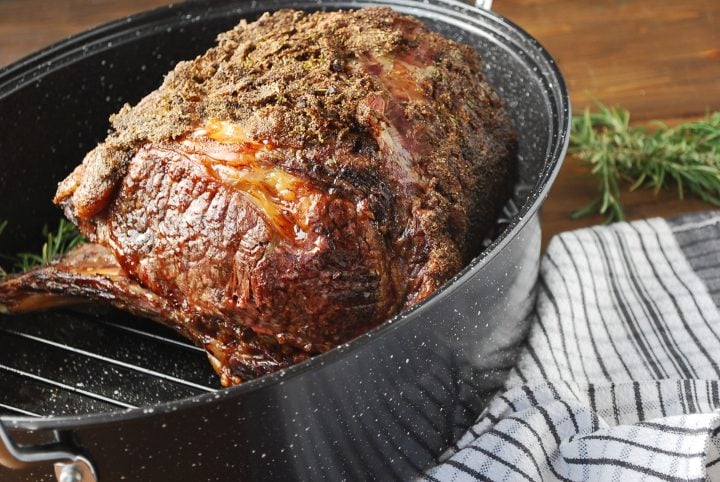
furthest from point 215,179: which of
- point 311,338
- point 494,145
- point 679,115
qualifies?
point 679,115

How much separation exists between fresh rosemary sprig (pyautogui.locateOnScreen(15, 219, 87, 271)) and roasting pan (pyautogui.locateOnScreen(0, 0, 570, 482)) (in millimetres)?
44

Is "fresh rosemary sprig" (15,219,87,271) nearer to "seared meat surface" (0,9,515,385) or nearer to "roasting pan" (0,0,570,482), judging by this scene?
"roasting pan" (0,0,570,482)

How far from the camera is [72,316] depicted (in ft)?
6.82

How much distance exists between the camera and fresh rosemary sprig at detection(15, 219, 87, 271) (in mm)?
2238

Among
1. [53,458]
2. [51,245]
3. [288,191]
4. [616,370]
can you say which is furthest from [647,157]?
[53,458]

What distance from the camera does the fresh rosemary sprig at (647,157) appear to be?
2.42m

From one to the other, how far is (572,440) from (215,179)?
2.71 ft

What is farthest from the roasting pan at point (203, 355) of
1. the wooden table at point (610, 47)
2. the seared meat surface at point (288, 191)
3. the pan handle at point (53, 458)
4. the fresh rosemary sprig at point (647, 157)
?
the wooden table at point (610, 47)

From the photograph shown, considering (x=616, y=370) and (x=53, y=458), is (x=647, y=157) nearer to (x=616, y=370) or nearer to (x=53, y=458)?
(x=616, y=370)

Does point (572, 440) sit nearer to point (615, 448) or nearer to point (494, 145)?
point (615, 448)

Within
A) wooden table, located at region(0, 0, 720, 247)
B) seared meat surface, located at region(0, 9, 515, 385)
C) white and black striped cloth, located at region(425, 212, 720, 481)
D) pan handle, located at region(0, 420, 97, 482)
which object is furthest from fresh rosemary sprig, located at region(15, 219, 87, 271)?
wooden table, located at region(0, 0, 720, 247)

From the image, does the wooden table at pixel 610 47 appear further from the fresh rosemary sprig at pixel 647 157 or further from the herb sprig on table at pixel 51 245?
the herb sprig on table at pixel 51 245

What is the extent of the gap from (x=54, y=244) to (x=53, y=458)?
3.73 ft

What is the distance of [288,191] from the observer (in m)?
1.56
